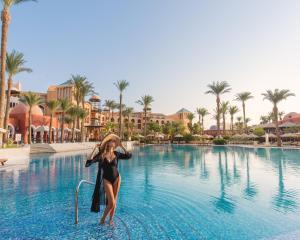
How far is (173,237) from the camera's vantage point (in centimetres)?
489

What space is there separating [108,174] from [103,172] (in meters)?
0.14

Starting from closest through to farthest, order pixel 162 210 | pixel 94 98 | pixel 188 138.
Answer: pixel 162 210 < pixel 188 138 < pixel 94 98

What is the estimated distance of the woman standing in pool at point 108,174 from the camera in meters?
4.76

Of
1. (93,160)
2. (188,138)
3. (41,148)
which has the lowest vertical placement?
(41,148)

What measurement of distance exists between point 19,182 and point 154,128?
59226 millimetres

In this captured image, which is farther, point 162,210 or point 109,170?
→ point 162,210

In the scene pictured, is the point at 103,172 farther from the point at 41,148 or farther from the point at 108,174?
the point at 41,148

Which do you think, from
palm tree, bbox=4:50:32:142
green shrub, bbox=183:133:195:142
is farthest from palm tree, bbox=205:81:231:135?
palm tree, bbox=4:50:32:142

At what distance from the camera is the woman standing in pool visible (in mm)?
4762

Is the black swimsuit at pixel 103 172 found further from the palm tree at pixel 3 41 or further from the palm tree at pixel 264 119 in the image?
the palm tree at pixel 264 119

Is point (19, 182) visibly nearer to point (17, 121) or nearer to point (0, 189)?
point (0, 189)

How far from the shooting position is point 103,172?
483cm

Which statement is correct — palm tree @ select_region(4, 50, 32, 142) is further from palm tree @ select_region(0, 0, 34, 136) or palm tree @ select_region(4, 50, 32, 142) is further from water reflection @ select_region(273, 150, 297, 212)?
water reflection @ select_region(273, 150, 297, 212)

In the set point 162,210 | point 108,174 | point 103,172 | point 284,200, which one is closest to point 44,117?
point 162,210
